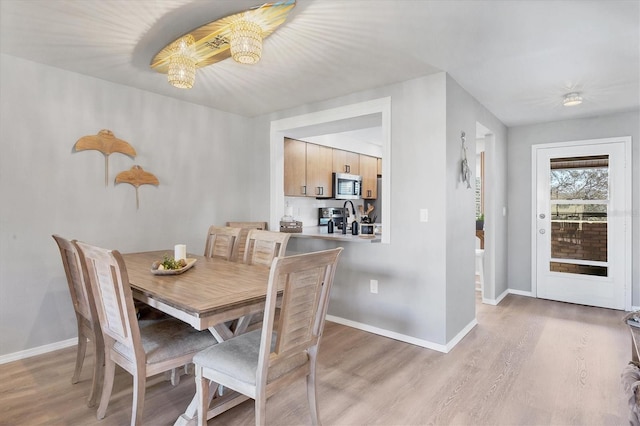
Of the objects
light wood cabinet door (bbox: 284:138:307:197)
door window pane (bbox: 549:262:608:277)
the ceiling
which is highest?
the ceiling

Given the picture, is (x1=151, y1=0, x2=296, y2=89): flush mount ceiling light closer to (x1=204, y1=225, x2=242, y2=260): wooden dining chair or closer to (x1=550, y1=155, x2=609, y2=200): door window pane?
(x1=204, y1=225, x2=242, y2=260): wooden dining chair

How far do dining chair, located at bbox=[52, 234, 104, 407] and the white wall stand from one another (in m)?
0.84

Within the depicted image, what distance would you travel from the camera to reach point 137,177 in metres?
3.38

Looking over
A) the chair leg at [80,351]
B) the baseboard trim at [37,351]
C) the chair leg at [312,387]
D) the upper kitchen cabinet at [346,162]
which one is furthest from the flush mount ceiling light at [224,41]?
the upper kitchen cabinet at [346,162]

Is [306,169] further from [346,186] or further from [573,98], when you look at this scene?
[573,98]

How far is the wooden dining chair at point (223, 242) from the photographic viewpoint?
115 inches

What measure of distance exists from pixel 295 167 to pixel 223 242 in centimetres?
194

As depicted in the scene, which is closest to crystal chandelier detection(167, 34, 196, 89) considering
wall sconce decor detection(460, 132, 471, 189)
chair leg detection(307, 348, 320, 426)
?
chair leg detection(307, 348, 320, 426)

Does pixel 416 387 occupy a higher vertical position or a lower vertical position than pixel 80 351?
lower

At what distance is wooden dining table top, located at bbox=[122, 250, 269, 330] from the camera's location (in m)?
1.55

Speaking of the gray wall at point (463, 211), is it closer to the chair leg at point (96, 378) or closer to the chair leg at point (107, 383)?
the chair leg at point (107, 383)

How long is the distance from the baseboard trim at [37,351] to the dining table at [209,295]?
119 centimetres

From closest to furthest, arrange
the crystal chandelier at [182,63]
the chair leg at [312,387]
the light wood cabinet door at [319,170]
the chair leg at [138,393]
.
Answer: the chair leg at [138,393] → the chair leg at [312,387] → the crystal chandelier at [182,63] → the light wood cabinet door at [319,170]

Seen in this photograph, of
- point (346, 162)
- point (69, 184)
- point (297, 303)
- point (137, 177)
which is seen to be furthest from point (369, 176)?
point (297, 303)
